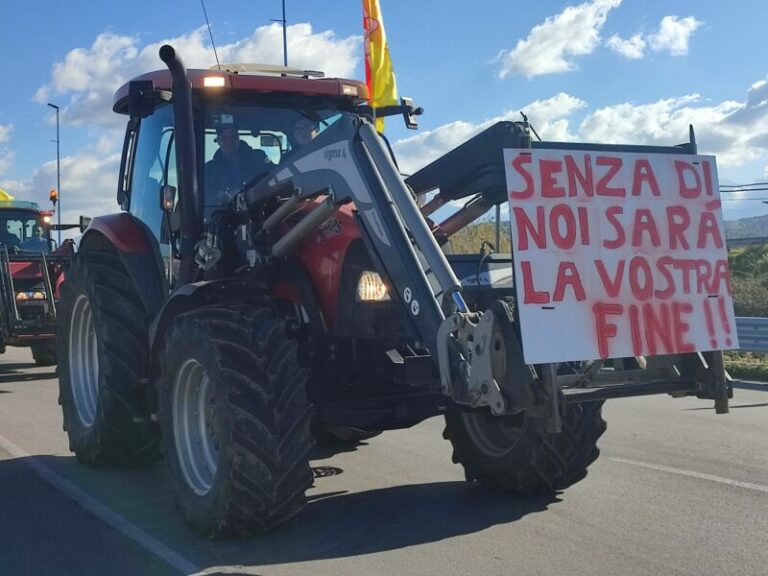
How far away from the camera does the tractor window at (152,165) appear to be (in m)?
6.32

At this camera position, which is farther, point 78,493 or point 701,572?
point 78,493

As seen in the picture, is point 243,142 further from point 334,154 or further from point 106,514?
point 106,514

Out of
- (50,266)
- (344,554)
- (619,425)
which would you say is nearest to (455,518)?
(344,554)

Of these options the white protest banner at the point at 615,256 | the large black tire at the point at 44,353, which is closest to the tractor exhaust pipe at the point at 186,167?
the white protest banner at the point at 615,256

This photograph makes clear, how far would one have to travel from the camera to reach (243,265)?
5477 mm

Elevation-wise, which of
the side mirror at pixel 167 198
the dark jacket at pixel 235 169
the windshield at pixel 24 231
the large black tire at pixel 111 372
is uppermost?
the windshield at pixel 24 231

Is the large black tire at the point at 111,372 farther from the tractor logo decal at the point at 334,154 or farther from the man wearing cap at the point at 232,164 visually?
the tractor logo decal at the point at 334,154

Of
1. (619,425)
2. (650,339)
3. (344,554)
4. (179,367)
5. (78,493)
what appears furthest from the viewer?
(619,425)

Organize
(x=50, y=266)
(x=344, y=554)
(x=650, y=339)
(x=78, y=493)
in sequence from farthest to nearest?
(x=50, y=266) < (x=78, y=493) < (x=344, y=554) < (x=650, y=339)

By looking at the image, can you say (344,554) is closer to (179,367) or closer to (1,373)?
(179,367)

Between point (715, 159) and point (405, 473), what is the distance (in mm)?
3150

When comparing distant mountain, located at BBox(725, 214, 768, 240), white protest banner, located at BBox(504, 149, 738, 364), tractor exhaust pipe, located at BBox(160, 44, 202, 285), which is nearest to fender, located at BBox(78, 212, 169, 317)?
tractor exhaust pipe, located at BBox(160, 44, 202, 285)

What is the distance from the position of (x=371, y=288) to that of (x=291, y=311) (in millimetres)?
578

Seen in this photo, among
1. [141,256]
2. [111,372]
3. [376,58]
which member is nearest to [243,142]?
[141,256]
